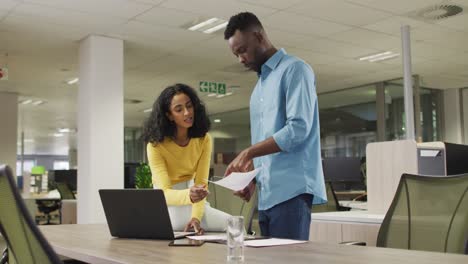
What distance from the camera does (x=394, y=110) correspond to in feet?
32.4

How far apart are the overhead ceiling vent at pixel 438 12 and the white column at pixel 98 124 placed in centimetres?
348

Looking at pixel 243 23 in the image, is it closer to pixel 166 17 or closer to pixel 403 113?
pixel 166 17

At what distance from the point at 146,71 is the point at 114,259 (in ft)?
24.2

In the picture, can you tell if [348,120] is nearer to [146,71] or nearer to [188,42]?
[146,71]

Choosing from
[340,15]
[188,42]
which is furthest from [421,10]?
[188,42]

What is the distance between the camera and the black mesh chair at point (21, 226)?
1050 mm

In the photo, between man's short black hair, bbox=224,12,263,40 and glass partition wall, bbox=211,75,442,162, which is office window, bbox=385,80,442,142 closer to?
glass partition wall, bbox=211,75,442,162

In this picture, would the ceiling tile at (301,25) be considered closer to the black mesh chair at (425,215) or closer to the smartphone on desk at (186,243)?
the black mesh chair at (425,215)

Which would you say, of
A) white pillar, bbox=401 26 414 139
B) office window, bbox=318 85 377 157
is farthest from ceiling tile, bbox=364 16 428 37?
office window, bbox=318 85 377 157

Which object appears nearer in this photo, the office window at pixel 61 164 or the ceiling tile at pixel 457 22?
the ceiling tile at pixel 457 22

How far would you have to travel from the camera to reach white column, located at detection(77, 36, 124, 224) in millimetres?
6422

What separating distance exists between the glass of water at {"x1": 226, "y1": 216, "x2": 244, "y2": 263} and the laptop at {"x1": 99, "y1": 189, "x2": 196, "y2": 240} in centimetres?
40

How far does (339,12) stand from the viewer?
5730 mm

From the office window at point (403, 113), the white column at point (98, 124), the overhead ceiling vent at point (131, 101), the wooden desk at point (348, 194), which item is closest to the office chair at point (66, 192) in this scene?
the overhead ceiling vent at point (131, 101)
